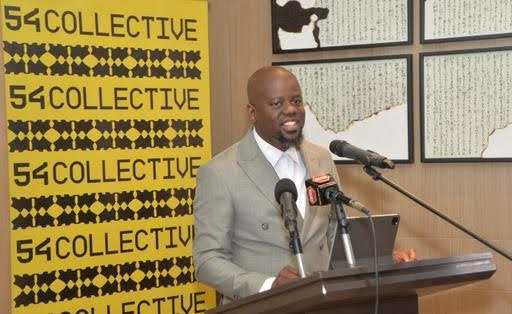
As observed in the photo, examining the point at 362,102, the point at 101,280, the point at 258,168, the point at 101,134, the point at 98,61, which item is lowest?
the point at 101,280

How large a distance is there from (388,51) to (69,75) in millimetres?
1434

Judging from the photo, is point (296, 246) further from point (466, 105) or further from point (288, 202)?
point (466, 105)

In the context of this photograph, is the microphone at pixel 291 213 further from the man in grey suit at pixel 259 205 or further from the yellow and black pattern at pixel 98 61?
the yellow and black pattern at pixel 98 61

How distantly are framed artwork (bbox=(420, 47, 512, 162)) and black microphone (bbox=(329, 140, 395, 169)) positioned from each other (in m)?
1.43

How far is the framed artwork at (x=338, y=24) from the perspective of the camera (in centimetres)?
335

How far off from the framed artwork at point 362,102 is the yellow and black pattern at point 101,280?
91 cm

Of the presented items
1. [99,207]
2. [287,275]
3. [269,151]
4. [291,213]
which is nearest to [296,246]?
[291,213]

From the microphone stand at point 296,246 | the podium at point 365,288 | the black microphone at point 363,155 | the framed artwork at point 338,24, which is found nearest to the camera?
the podium at point 365,288

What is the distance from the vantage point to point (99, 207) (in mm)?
3154

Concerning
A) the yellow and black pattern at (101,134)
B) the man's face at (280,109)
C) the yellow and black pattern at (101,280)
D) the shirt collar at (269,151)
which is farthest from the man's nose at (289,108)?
the yellow and black pattern at (101,280)

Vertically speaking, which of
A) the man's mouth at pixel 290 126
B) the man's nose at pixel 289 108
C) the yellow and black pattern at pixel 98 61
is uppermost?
the yellow and black pattern at pixel 98 61

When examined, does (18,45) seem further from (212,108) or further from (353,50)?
(353,50)

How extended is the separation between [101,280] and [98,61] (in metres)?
0.94

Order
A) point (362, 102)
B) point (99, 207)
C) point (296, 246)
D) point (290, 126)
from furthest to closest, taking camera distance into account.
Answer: point (362, 102) < point (99, 207) < point (290, 126) < point (296, 246)
